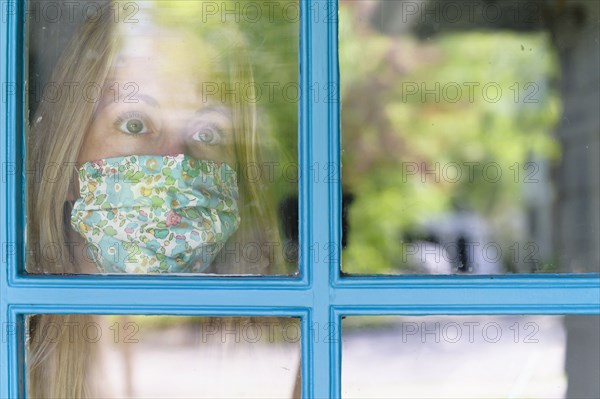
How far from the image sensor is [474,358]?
4.16ft

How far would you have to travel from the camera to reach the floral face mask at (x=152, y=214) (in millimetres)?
1239

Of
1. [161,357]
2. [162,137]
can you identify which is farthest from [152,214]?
[161,357]

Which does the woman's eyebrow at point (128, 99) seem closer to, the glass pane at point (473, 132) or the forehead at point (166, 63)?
the forehead at point (166, 63)

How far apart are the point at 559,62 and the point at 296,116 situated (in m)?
0.65

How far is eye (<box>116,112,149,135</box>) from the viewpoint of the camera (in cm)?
131

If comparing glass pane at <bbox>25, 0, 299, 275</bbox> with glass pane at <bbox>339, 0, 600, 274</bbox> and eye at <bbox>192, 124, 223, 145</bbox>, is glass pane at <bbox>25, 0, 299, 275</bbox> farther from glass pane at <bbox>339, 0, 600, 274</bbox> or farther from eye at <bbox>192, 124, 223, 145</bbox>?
glass pane at <bbox>339, 0, 600, 274</bbox>

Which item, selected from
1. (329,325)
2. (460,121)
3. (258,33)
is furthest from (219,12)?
(329,325)

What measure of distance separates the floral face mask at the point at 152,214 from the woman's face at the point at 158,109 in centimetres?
4

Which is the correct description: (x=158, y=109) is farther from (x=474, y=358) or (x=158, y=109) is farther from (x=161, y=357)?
(x=474, y=358)

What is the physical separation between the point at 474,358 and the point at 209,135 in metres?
0.69

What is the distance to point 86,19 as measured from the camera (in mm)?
1342

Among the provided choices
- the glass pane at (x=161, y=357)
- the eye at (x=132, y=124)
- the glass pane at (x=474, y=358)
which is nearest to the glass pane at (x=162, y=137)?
the eye at (x=132, y=124)

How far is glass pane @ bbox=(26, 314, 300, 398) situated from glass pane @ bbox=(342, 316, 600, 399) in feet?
0.47

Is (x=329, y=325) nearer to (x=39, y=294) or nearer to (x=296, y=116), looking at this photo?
(x=296, y=116)
